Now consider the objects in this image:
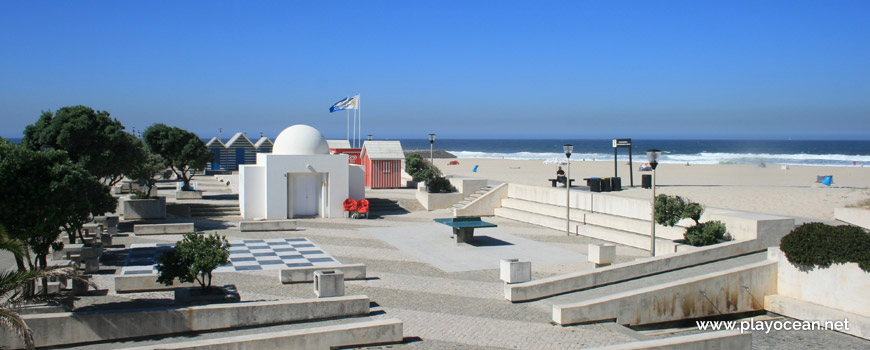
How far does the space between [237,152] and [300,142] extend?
2325 centimetres

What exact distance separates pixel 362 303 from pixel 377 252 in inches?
268

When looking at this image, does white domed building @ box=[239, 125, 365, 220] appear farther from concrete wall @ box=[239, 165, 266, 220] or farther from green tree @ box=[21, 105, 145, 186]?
green tree @ box=[21, 105, 145, 186]

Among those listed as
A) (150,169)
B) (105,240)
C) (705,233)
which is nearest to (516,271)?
(705,233)

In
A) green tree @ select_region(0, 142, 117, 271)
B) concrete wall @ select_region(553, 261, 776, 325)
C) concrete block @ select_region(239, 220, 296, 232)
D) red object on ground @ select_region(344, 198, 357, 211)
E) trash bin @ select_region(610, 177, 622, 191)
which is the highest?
green tree @ select_region(0, 142, 117, 271)

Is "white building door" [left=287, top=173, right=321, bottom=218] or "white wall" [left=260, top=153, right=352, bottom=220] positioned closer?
"white wall" [left=260, top=153, right=352, bottom=220]

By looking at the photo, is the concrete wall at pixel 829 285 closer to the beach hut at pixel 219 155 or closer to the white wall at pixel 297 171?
the white wall at pixel 297 171

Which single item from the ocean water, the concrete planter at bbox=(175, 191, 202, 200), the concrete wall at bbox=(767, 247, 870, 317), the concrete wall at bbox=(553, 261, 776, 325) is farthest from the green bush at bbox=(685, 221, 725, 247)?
the ocean water

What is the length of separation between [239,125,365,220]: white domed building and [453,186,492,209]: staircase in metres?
4.96

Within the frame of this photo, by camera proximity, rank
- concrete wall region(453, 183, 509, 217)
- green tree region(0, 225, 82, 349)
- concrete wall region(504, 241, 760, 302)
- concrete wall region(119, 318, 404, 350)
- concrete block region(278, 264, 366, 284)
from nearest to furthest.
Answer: green tree region(0, 225, 82, 349) → concrete wall region(119, 318, 404, 350) → concrete wall region(504, 241, 760, 302) → concrete block region(278, 264, 366, 284) → concrete wall region(453, 183, 509, 217)

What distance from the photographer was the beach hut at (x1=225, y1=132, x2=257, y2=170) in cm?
4806

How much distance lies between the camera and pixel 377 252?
19.1 meters

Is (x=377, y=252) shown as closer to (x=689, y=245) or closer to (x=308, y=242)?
(x=308, y=242)

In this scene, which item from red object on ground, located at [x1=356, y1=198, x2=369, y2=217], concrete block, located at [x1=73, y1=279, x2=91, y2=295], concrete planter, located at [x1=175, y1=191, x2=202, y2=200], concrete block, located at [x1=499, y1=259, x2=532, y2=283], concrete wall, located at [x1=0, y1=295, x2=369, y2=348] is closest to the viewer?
concrete wall, located at [x1=0, y1=295, x2=369, y2=348]

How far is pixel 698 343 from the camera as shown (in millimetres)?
10109
